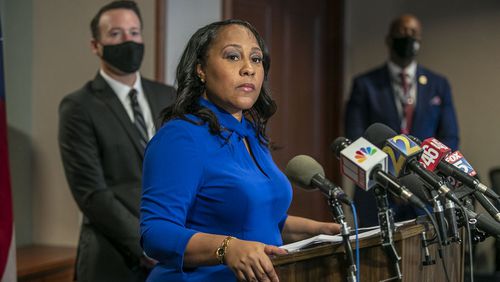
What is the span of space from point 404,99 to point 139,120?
2180mm

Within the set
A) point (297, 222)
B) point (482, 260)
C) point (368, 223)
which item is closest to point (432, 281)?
point (297, 222)

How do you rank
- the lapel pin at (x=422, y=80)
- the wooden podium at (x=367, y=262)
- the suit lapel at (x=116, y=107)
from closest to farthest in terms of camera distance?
the wooden podium at (x=367, y=262), the suit lapel at (x=116, y=107), the lapel pin at (x=422, y=80)

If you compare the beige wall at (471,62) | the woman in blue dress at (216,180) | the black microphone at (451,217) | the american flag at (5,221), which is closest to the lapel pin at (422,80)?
the beige wall at (471,62)

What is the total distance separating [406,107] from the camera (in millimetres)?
5199

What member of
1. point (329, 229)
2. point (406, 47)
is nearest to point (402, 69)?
point (406, 47)

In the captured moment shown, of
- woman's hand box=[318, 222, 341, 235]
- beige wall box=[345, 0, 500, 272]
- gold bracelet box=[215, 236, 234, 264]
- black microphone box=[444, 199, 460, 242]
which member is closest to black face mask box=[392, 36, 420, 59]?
beige wall box=[345, 0, 500, 272]

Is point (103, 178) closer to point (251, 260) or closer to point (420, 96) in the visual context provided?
point (251, 260)

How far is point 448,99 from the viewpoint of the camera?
17.2 ft

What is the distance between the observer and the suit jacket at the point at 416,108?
5141mm

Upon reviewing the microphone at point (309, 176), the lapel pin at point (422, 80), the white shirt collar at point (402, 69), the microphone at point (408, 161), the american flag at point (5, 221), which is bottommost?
the american flag at point (5, 221)

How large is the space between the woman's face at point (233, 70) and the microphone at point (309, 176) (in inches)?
9.5

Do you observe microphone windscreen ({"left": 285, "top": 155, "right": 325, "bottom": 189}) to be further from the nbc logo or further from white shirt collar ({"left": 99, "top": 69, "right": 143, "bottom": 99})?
white shirt collar ({"left": 99, "top": 69, "right": 143, "bottom": 99})

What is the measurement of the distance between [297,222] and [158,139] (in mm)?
574

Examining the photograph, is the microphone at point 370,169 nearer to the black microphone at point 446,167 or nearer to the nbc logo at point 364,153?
the nbc logo at point 364,153
